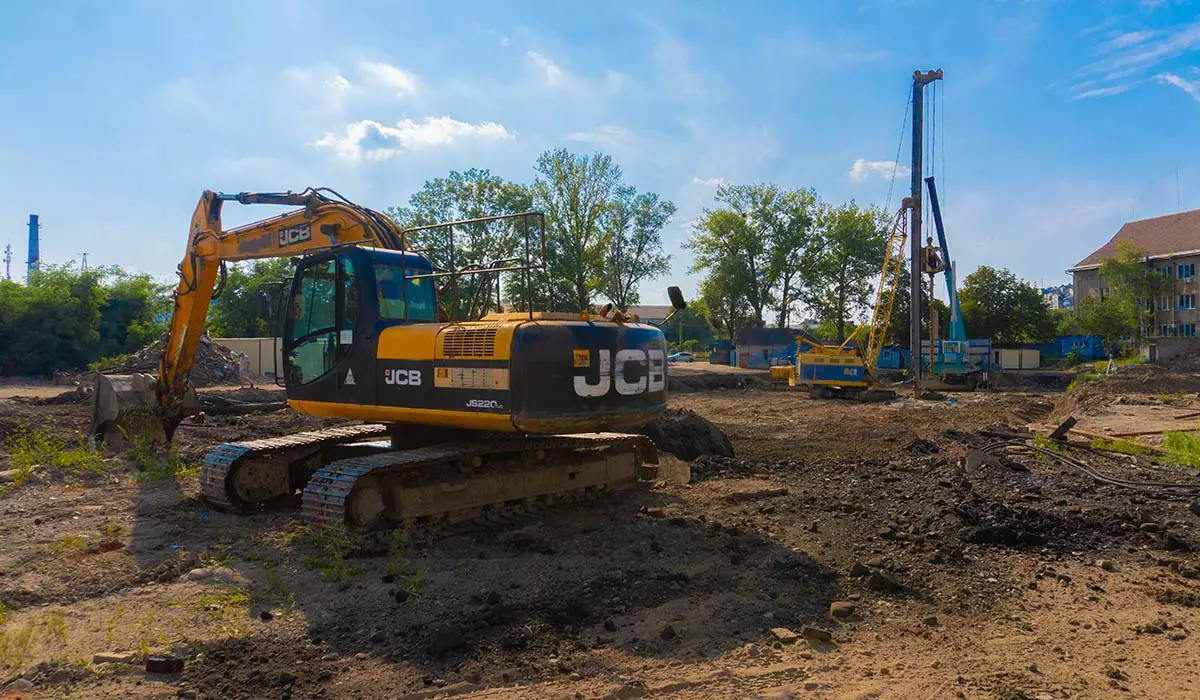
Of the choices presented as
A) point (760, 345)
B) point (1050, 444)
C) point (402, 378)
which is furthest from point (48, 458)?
point (760, 345)

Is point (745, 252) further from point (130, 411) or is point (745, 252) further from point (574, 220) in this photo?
point (130, 411)

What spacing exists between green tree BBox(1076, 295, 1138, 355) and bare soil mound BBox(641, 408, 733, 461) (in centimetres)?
4839

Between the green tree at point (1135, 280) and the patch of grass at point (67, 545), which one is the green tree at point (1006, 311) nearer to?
the green tree at point (1135, 280)

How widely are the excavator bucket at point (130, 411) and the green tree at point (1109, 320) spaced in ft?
179

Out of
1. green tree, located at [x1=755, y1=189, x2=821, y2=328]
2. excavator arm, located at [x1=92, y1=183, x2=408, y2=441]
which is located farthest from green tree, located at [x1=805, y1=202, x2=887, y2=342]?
excavator arm, located at [x1=92, y1=183, x2=408, y2=441]

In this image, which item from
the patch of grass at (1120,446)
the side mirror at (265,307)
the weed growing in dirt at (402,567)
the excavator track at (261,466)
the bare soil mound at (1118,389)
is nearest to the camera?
the weed growing in dirt at (402,567)

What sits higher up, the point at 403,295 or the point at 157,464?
the point at 403,295

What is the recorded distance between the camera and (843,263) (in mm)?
58375

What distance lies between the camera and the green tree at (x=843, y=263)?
5794 cm

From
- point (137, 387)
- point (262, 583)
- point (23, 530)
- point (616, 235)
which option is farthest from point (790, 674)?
point (616, 235)

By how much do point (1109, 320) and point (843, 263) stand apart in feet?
54.5

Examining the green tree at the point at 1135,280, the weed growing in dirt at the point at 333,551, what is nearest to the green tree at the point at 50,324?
the weed growing in dirt at the point at 333,551

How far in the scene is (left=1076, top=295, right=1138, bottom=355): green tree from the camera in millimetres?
52531

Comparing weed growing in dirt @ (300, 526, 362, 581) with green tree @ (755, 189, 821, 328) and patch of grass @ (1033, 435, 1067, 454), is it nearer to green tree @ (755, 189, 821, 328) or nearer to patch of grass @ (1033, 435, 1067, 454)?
patch of grass @ (1033, 435, 1067, 454)
